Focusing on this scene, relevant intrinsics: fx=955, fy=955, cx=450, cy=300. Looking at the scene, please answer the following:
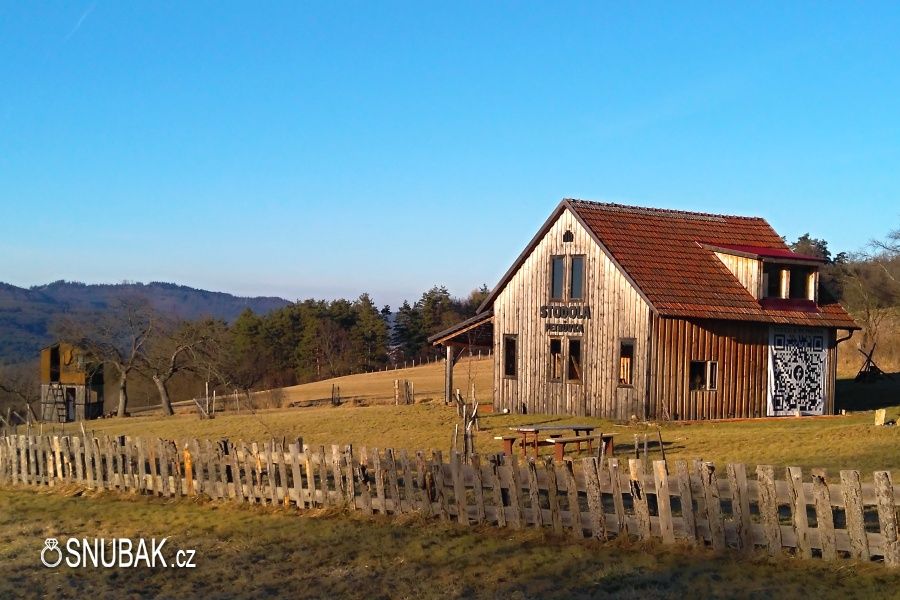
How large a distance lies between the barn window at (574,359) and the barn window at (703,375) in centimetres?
368

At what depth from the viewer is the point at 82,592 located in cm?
1095

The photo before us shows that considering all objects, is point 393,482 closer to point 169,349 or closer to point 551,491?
point 551,491

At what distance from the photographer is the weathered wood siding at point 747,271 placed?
32219 millimetres

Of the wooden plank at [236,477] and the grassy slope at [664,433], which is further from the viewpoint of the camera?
the grassy slope at [664,433]

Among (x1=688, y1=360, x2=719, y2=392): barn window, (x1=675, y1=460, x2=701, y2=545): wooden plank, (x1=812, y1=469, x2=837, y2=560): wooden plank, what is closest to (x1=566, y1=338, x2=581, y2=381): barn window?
(x1=688, y1=360, x2=719, y2=392): barn window

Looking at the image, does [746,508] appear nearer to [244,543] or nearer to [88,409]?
[244,543]

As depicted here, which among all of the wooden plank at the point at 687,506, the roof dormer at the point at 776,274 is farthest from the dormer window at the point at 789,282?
the wooden plank at the point at 687,506

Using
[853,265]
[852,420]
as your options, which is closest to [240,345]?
[853,265]

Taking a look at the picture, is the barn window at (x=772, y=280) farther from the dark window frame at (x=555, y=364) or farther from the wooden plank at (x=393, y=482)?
the wooden plank at (x=393, y=482)

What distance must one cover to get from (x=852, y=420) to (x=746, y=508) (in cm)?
2245

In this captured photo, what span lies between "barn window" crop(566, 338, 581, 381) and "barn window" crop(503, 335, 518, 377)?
240cm

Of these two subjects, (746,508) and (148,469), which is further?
(148,469)

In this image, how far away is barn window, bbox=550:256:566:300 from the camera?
32.6 m

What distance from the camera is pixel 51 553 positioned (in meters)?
13.1
